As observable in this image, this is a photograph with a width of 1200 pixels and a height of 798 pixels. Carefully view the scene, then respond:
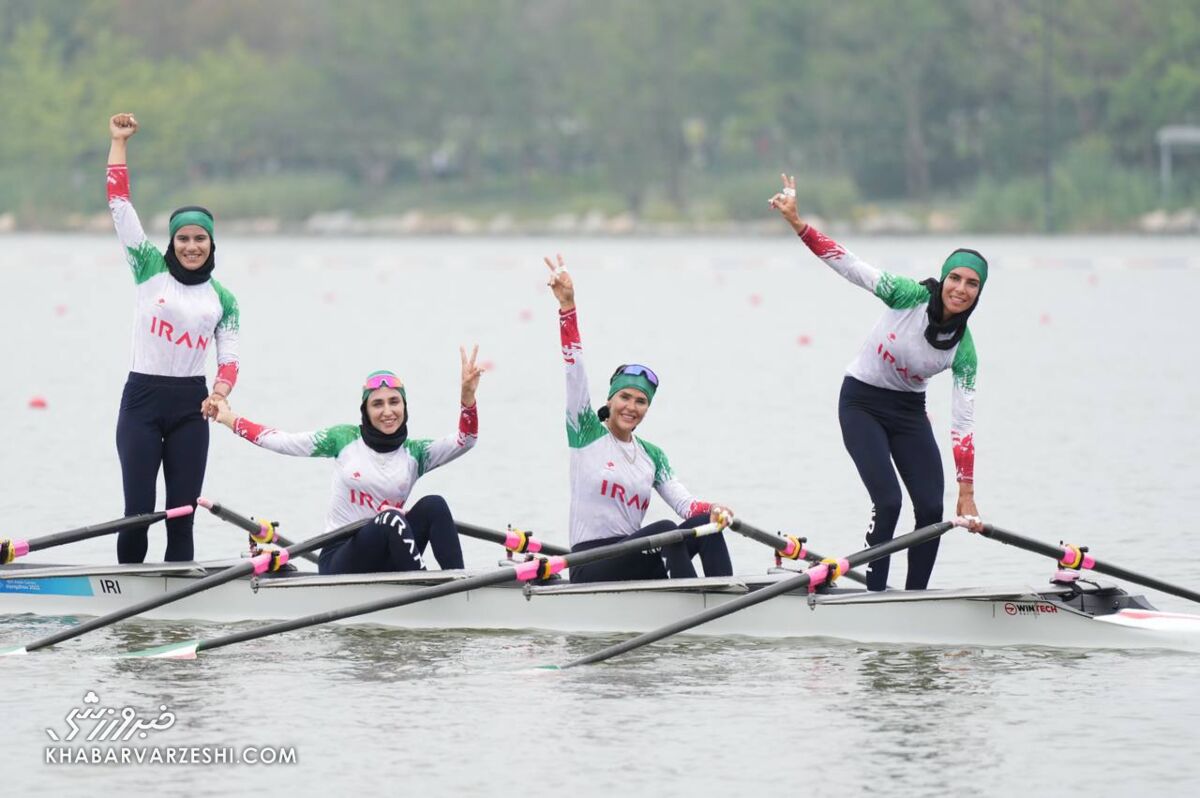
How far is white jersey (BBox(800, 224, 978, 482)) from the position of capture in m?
12.3

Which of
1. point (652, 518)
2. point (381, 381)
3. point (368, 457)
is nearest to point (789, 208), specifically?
point (381, 381)

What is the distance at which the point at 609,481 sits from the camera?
12570mm

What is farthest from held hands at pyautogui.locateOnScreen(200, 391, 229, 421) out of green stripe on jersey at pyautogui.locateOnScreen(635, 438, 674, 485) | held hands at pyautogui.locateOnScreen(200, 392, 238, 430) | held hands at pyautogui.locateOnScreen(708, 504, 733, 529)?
held hands at pyautogui.locateOnScreen(708, 504, 733, 529)

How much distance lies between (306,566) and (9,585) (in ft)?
8.68

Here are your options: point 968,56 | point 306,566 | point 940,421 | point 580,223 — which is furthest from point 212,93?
point 306,566

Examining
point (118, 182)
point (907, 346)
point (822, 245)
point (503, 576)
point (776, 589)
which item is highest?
point (118, 182)

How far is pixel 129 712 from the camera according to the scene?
11.2 m

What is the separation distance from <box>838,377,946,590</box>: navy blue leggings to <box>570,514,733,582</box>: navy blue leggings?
855mm

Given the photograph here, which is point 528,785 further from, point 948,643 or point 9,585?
point 9,585

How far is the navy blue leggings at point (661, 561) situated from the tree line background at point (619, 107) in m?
67.3

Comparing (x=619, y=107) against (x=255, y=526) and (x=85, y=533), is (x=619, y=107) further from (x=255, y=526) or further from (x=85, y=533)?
(x=85, y=533)

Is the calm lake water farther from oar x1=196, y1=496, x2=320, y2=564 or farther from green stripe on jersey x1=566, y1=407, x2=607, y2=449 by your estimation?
green stripe on jersey x1=566, y1=407, x2=607, y2=449

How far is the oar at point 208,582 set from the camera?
12.3 metres

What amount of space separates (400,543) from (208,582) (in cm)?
104
